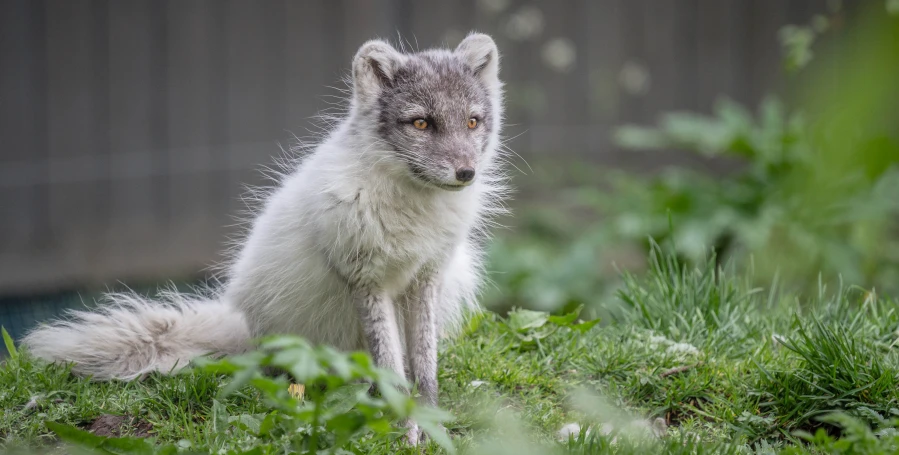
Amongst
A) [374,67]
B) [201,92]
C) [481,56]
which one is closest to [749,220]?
[481,56]

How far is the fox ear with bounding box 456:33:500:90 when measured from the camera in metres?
3.75

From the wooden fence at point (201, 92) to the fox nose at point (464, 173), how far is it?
16.2 ft

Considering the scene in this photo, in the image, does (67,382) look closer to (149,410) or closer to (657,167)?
(149,410)

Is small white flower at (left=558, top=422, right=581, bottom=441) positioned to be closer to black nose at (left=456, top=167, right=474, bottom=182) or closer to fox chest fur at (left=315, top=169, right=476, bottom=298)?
fox chest fur at (left=315, top=169, right=476, bottom=298)

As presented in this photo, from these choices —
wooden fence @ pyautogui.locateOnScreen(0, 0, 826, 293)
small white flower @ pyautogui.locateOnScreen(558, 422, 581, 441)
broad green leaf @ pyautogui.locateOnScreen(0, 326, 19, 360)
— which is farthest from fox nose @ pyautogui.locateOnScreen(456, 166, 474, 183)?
wooden fence @ pyautogui.locateOnScreen(0, 0, 826, 293)

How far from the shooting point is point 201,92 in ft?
26.2

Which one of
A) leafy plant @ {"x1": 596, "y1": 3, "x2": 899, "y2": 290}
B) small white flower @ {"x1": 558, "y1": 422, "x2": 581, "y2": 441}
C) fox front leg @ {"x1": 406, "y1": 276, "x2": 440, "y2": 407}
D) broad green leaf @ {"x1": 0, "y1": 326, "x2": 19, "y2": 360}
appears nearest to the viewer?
small white flower @ {"x1": 558, "y1": 422, "x2": 581, "y2": 441}

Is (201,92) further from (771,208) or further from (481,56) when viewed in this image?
(771,208)

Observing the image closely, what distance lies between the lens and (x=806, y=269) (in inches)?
229

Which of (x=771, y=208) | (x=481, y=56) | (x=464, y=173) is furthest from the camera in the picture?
(x=771, y=208)

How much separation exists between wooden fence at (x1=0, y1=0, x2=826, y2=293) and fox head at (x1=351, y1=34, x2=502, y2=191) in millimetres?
4545

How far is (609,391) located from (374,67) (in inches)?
68.3

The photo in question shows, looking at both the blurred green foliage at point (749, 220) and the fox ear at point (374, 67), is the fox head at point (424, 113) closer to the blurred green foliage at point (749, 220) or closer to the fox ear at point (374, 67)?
the fox ear at point (374, 67)

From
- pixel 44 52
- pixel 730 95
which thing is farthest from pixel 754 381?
pixel 730 95
